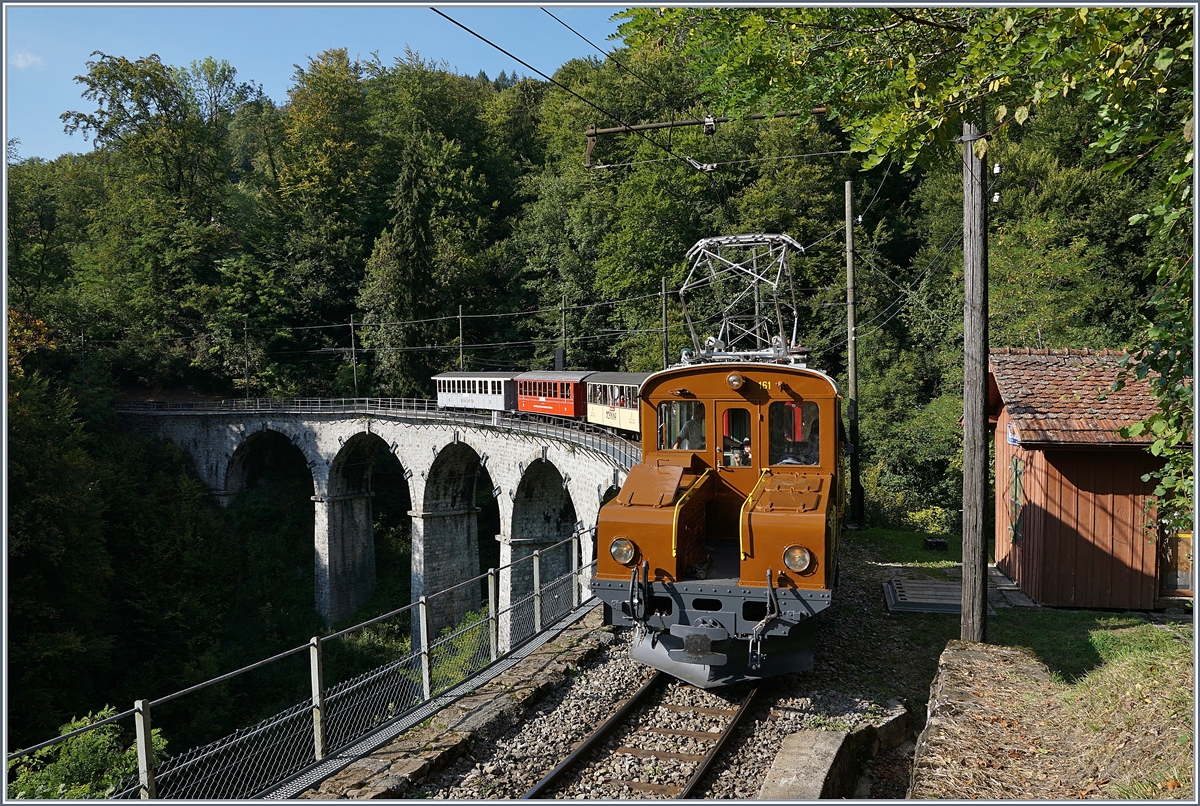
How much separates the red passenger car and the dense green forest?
235 inches

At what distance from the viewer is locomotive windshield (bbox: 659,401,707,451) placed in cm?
905

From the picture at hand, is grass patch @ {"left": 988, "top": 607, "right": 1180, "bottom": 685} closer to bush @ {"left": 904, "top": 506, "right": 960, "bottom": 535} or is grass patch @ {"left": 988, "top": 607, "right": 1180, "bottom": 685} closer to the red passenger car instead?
bush @ {"left": 904, "top": 506, "right": 960, "bottom": 535}

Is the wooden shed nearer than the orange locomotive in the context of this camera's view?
No

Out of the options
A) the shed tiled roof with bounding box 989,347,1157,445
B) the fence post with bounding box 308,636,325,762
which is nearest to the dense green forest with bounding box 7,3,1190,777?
the shed tiled roof with bounding box 989,347,1157,445

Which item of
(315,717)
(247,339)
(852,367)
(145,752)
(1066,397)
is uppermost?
(247,339)

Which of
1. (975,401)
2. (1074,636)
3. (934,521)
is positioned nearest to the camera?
(975,401)

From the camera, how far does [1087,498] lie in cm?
1056

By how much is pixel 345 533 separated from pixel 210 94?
32.3 m

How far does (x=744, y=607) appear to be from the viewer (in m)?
7.57

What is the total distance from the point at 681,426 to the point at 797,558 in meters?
2.29

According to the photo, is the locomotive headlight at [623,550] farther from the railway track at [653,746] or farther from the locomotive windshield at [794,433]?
the locomotive windshield at [794,433]

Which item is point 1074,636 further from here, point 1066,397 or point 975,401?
point 1066,397

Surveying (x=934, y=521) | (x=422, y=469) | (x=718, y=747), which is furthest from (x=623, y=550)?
(x=422, y=469)

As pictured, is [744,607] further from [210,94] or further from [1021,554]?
[210,94]
